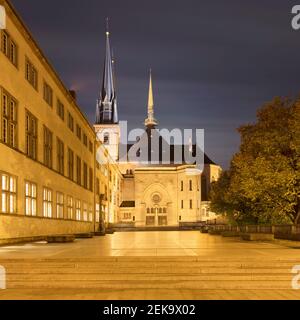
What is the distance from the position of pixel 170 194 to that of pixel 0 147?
102221mm

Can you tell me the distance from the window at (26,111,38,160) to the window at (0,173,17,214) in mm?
3798

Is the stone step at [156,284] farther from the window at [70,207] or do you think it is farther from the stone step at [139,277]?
the window at [70,207]

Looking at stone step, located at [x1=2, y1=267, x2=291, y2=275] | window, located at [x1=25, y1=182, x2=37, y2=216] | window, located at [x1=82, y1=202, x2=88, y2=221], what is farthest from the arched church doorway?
stone step, located at [x1=2, y1=267, x2=291, y2=275]

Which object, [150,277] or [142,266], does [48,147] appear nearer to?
[142,266]

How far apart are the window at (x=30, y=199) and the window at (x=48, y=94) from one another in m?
7.55

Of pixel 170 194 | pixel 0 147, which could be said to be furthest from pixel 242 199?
pixel 170 194

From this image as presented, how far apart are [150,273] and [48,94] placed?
25881mm

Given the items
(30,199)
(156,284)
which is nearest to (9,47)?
(30,199)

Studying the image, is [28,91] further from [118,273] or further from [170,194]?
[170,194]

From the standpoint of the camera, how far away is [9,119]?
94.5 ft
